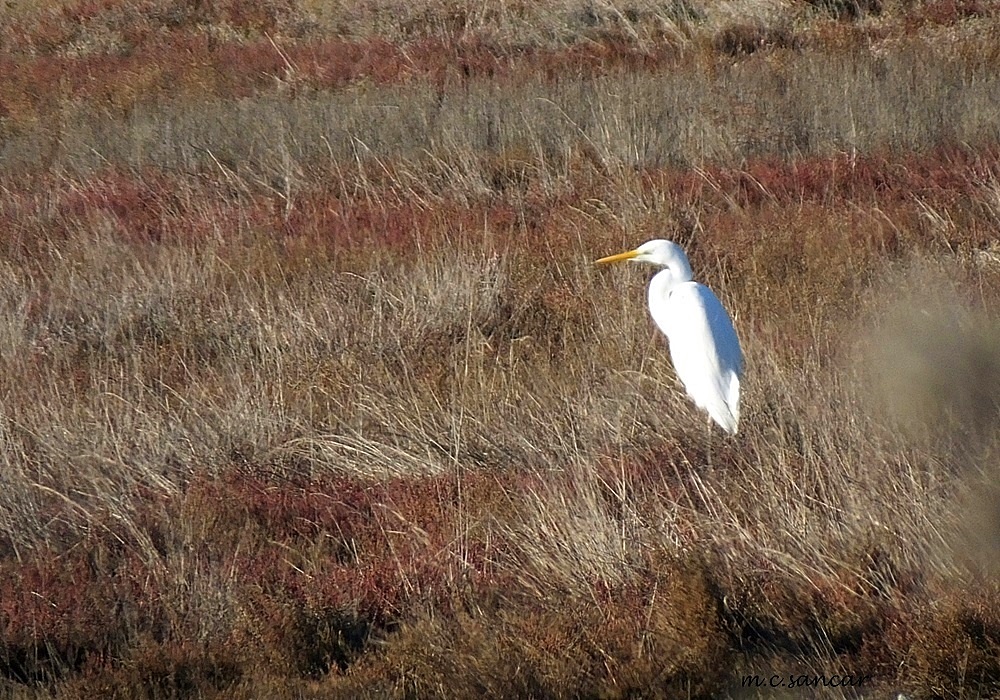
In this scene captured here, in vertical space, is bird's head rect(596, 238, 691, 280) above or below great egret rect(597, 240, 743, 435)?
above

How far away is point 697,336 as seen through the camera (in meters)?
4.29

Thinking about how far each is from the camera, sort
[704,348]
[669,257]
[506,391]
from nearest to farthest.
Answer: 1. [506,391]
2. [704,348]
3. [669,257]

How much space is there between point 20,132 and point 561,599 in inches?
305

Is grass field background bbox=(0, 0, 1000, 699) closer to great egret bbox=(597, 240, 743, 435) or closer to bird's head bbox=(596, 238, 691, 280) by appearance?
great egret bbox=(597, 240, 743, 435)

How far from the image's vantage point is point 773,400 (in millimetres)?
3650

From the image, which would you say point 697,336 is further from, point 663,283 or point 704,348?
point 663,283

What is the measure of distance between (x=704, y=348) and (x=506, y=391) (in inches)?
27.8

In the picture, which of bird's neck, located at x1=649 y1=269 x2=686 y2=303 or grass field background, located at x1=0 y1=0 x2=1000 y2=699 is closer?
grass field background, located at x1=0 y1=0 x2=1000 y2=699

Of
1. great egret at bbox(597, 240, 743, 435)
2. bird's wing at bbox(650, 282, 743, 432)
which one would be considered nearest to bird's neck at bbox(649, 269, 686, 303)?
great egret at bbox(597, 240, 743, 435)

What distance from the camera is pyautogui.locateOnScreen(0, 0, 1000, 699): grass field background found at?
2809 mm

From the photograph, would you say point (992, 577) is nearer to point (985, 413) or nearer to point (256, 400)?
point (985, 413)

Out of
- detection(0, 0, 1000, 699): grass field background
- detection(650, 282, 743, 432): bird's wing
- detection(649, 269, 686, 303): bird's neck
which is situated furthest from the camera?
detection(649, 269, 686, 303): bird's neck

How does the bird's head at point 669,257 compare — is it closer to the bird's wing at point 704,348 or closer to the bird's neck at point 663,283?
the bird's neck at point 663,283

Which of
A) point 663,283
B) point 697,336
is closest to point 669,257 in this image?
point 663,283
